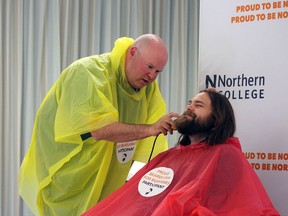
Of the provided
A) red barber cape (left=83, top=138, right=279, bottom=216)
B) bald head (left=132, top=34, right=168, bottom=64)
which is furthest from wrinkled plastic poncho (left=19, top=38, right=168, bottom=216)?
red barber cape (left=83, top=138, right=279, bottom=216)

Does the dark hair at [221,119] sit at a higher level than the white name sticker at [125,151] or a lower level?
higher

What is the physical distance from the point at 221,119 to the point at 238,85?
314mm

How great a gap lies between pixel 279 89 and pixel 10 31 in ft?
6.53

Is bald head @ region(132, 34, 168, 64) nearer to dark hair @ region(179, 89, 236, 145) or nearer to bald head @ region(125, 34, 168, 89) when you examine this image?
bald head @ region(125, 34, 168, 89)

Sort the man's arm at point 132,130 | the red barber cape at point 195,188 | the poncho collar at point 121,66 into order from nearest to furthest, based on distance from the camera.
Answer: the red barber cape at point 195,188, the man's arm at point 132,130, the poncho collar at point 121,66

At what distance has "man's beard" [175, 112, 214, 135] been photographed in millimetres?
2221

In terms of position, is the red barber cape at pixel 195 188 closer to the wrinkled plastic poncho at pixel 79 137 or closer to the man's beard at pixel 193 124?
the man's beard at pixel 193 124

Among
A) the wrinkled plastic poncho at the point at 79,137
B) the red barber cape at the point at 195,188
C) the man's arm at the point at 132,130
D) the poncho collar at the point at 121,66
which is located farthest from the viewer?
the poncho collar at the point at 121,66

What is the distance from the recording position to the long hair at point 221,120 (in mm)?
2203

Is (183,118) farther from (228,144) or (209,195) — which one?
(209,195)

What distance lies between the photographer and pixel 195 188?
6.55 feet

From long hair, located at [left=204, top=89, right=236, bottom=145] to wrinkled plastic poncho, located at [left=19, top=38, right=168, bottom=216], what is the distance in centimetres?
43

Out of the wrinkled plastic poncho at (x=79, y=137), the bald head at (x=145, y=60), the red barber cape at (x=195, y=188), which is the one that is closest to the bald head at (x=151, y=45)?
the bald head at (x=145, y=60)

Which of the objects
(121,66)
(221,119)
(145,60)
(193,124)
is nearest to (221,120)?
(221,119)
